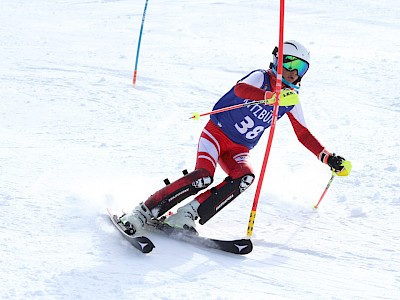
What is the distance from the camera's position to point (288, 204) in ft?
17.1

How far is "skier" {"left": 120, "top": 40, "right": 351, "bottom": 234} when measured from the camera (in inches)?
171

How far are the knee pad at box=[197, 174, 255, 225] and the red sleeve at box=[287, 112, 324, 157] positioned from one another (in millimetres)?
580

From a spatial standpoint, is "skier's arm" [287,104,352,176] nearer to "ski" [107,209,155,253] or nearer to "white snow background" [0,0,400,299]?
"white snow background" [0,0,400,299]

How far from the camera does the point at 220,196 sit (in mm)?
4434

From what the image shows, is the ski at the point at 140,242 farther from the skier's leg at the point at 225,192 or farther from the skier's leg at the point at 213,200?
the skier's leg at the point at 225,192

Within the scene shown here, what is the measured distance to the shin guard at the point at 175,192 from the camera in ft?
14.2

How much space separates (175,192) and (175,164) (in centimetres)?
165

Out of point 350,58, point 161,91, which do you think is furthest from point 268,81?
point 350,58

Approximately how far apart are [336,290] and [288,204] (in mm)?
1506

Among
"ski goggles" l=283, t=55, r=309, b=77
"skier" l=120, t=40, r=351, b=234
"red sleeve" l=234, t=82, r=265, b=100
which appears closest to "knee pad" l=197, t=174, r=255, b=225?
"skier" l=120, t=40, r=351, b=234

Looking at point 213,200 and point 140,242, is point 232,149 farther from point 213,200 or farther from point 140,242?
point 140,242

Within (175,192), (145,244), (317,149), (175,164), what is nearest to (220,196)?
(175,192)

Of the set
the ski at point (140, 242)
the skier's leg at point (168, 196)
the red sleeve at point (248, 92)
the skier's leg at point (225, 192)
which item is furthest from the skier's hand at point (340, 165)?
the ski at point (140, 242)

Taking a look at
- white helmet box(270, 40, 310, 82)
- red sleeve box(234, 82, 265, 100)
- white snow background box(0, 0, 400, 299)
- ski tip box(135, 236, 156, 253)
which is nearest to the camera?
white snow background box(0, 0, 400, 299)
